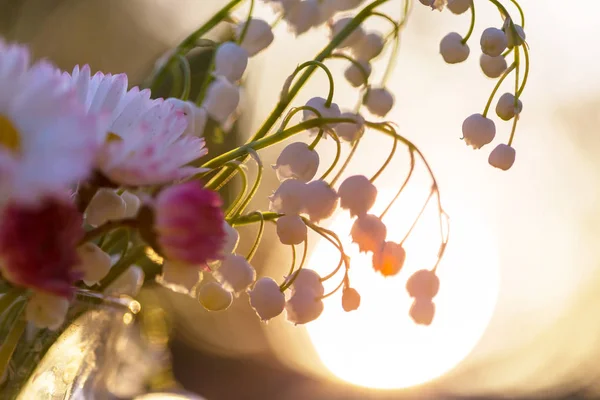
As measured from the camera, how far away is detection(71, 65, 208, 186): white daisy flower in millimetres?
224

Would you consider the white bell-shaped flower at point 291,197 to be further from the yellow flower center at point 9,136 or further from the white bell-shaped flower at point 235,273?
the yellow flower center at point 9,136

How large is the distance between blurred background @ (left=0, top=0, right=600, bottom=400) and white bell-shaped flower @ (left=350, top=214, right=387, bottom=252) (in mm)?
968

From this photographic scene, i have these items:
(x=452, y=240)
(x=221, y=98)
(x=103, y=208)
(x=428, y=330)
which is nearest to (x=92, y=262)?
(x=103, y=208)

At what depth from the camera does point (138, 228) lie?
23 centimetres

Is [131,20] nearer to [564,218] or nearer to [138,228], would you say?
[564,218]

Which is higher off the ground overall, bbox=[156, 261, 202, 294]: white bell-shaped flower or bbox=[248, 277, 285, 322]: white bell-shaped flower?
bbox=[248, 277, 285, 322]: white bell-shaped flower

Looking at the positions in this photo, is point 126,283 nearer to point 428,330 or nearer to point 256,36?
point 256,36

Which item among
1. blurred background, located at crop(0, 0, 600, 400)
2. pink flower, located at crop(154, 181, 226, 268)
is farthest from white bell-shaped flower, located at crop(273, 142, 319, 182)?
blurred background, located at crop(0, 0, 600, 400)

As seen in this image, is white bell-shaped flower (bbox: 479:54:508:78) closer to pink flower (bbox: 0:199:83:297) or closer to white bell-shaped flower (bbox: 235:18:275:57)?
white bell-shaped flower (bbox: 235:18:275:57)

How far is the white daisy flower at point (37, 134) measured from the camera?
18 cm

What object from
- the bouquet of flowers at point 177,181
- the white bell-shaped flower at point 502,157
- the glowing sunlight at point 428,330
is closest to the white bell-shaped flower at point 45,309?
the bouquet of flowers at point 177,181

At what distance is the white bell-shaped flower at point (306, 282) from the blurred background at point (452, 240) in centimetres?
95

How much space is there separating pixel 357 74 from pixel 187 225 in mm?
195

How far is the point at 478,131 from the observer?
1.18 feet
